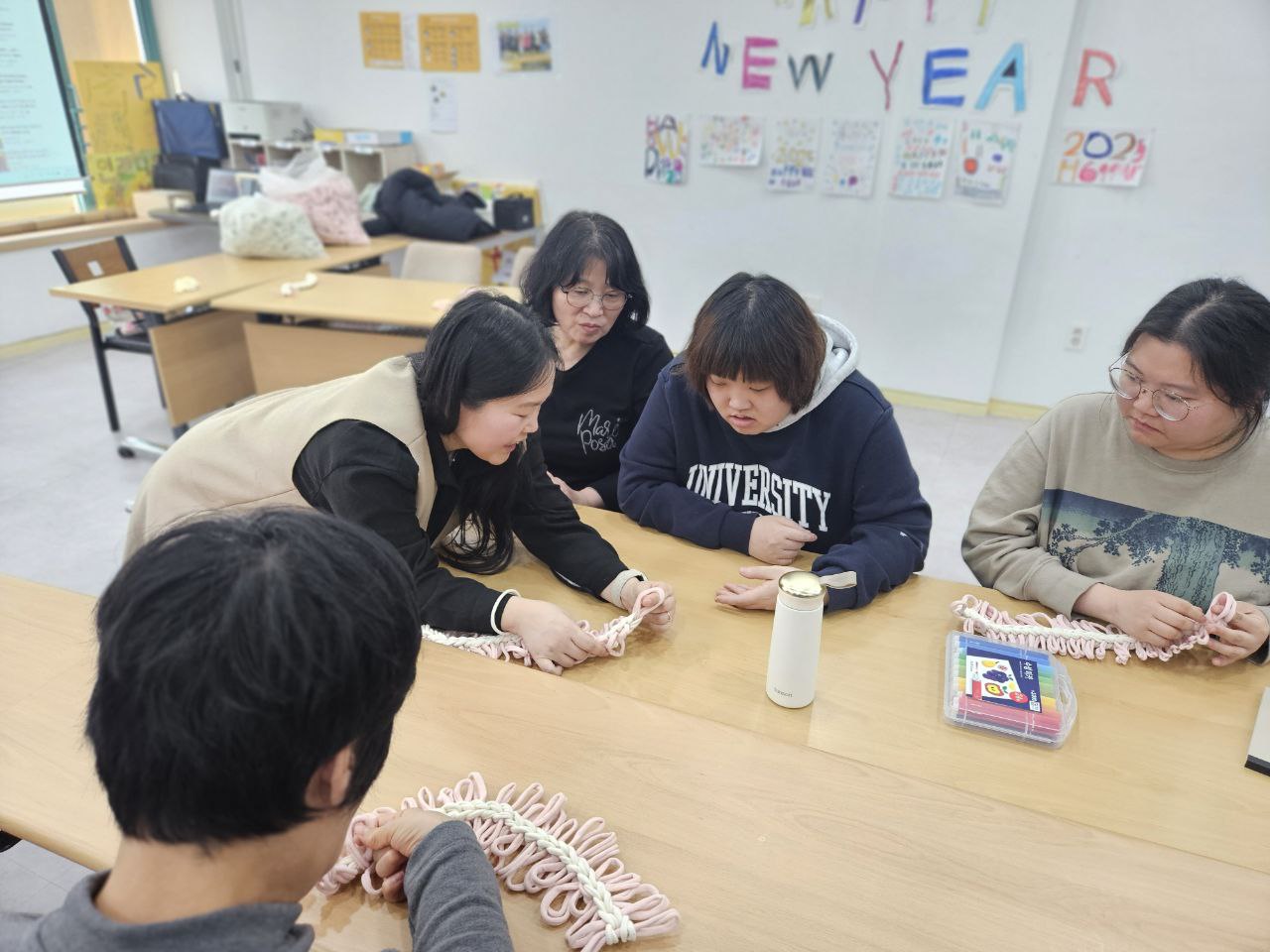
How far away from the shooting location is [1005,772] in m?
0.95

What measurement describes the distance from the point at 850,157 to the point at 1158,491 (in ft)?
9.69

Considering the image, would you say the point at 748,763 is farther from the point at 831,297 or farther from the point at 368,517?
the point at 831,297

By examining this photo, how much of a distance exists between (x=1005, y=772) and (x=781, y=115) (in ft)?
11.9

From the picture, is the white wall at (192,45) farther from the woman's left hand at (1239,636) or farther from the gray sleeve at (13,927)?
the woman's left hand at (1239,636)

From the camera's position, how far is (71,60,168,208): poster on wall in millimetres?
4844

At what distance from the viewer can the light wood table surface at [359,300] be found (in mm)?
2965

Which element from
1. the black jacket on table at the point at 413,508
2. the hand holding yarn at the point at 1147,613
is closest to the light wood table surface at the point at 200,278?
the black jacket on table at the point at 413,508

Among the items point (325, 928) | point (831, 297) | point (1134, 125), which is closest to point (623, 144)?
point (831, 297)

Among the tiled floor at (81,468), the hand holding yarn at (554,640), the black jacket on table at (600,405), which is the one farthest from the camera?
the tiled floor at (81,468)

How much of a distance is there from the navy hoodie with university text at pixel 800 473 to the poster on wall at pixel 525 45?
342cm

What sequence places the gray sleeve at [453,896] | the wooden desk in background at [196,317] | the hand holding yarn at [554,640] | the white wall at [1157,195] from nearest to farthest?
the gray sleeve at [453,896] < the hand holding yarn at [554,640] < the wooden desk in background at [196,317] < the white wall at [1157,195]

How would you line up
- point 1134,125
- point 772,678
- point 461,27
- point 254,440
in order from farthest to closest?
1. point 461,27
2. point 1134,125
3. point 254,440
4. point 772,678

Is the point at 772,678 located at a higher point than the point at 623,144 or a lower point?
lower

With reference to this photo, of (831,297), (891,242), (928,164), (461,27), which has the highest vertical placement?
(461,27)
